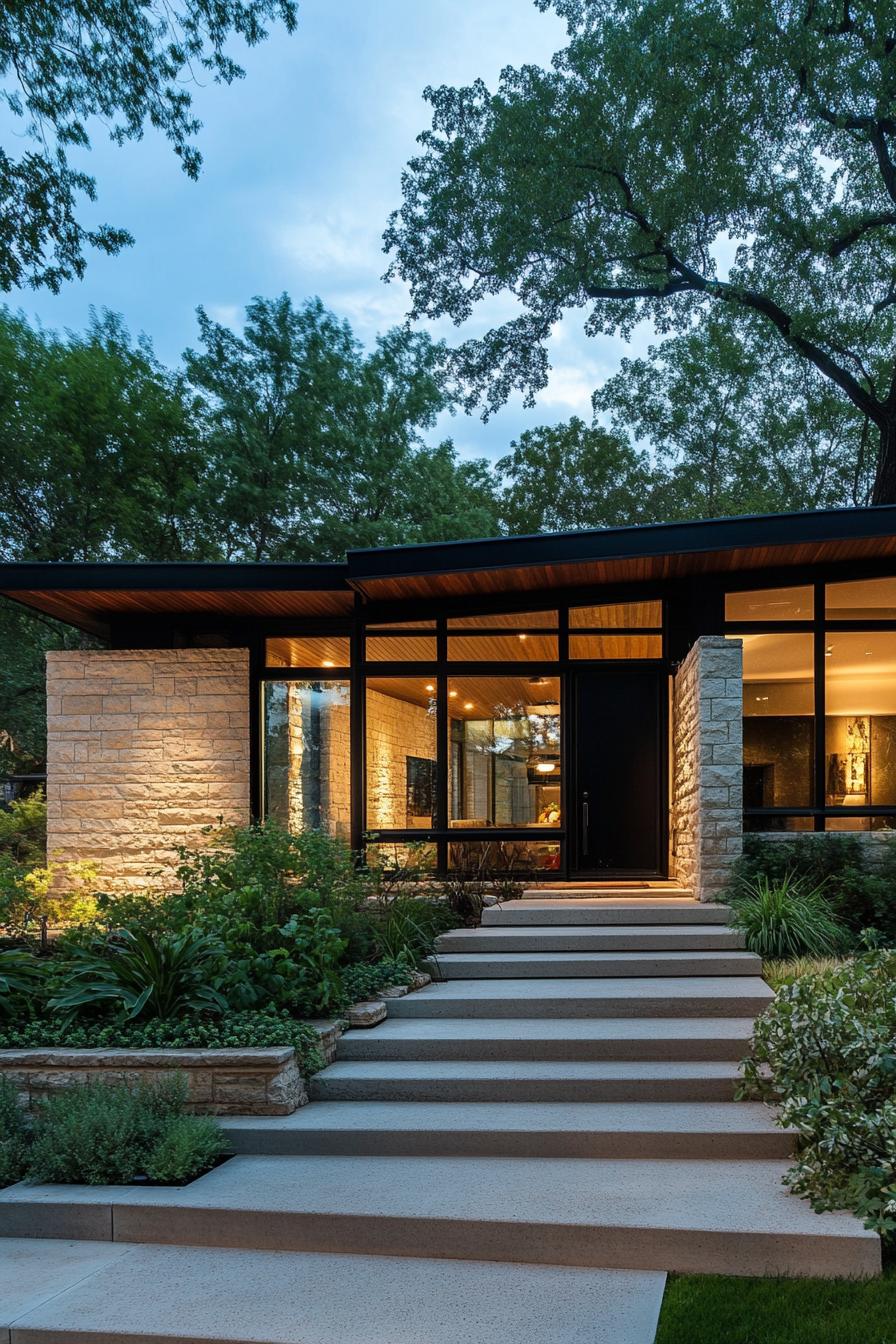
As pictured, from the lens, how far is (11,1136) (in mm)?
4383

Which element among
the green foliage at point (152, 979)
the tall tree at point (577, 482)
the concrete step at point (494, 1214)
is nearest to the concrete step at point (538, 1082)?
the concrete step at point (494, 1214)

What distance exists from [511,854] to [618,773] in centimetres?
138

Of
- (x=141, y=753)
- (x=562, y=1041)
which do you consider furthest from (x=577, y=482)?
(x=562, y=1041)

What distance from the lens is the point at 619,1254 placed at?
135 inches

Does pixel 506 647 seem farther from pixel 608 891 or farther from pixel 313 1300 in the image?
pixel 313 1300

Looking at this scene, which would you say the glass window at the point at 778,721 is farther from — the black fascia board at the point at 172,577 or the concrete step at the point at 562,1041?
the black fascia board at the point at 172,577

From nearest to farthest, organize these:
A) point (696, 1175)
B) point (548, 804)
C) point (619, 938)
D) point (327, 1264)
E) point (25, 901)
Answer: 1. point (327, 1264)
2. point (696, 1175)
3. point (619, 938)
4. point (25, 901)
5. point (548, 804)

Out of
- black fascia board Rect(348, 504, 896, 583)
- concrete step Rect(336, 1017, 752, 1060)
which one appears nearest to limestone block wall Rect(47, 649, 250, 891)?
black fascia board Rect(348, 504, 896, 583)

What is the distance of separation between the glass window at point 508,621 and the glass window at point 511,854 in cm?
217

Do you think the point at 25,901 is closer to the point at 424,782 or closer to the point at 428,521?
the point at 424,782

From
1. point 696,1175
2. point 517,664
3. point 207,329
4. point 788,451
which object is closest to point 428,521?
point 207,329

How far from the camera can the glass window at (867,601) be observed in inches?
350

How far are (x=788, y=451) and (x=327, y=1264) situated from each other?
21.8 metres

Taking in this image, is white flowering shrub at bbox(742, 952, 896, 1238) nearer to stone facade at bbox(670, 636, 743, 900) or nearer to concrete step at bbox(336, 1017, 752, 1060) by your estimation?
concrete step at bbox(336, 1017, 752, 1060)
